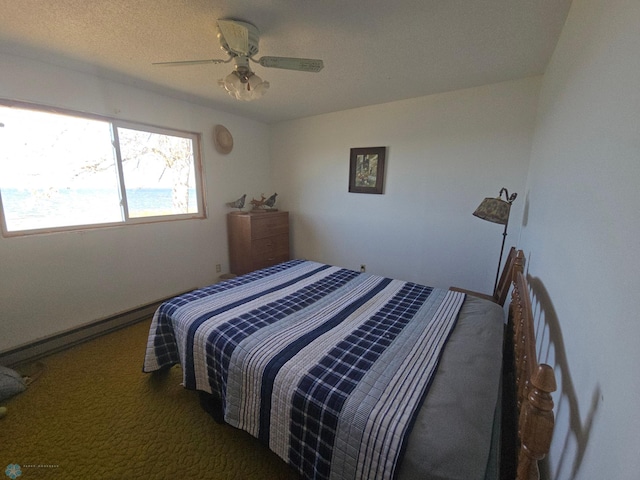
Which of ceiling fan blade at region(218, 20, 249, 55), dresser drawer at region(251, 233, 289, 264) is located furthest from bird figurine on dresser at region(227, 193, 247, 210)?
ceiling fan blade at region(218, 20, 249, 55)

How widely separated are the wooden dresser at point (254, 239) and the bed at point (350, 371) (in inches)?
58.5

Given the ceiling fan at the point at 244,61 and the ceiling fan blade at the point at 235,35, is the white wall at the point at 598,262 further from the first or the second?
the ceiling fan blade at the point at 235,35

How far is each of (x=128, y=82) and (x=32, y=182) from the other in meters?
1.19

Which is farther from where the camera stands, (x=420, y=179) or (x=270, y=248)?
(x=270, y=248)

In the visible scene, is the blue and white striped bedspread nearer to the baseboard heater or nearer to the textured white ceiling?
the baseboard heater

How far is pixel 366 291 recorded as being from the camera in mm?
1823

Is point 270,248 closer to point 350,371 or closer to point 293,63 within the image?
point 293,63

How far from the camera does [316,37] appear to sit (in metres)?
1.59

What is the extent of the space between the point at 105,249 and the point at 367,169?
9.55 ft

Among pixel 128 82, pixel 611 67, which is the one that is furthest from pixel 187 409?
pixel 128 82

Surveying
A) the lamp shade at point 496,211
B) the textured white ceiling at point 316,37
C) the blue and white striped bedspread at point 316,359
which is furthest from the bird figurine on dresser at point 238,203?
the lamp shade at point 496,211

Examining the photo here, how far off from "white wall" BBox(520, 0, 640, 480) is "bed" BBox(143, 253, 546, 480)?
26 centimetres

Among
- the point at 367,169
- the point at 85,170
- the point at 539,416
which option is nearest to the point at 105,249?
the point at 85,170

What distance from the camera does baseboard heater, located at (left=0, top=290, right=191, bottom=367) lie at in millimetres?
1926
